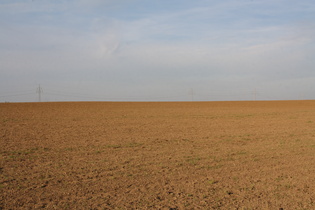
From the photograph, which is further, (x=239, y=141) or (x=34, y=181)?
(x=239, y=141)

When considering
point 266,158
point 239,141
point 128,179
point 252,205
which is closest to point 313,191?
point 252,205

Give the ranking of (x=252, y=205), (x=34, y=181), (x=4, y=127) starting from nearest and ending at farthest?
(x=252, y=205)
(x=34, y=181)
(x=4, y=127)

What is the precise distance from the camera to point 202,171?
8.97 meters

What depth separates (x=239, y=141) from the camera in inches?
576

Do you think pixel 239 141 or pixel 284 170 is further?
pixel 239 141

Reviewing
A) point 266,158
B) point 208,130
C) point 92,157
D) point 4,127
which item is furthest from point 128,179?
point 4,127

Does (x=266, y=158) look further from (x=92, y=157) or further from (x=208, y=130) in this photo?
(x=208, y=130)

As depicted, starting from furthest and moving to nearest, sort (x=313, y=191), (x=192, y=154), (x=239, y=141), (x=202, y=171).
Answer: (x=239, y=141) → (x=192, y=154) → (x=202, y=171) → (x=313, y=191)

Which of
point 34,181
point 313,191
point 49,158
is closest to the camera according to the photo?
→ point 313,191

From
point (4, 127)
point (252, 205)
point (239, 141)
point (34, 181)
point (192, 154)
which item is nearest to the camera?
point (252, 205)

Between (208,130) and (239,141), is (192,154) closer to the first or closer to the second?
(239,141)

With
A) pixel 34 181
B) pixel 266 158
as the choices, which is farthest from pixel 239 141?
pixel 34 181

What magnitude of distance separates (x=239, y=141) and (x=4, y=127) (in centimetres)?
1291

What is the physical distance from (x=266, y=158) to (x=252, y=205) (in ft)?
16.2
